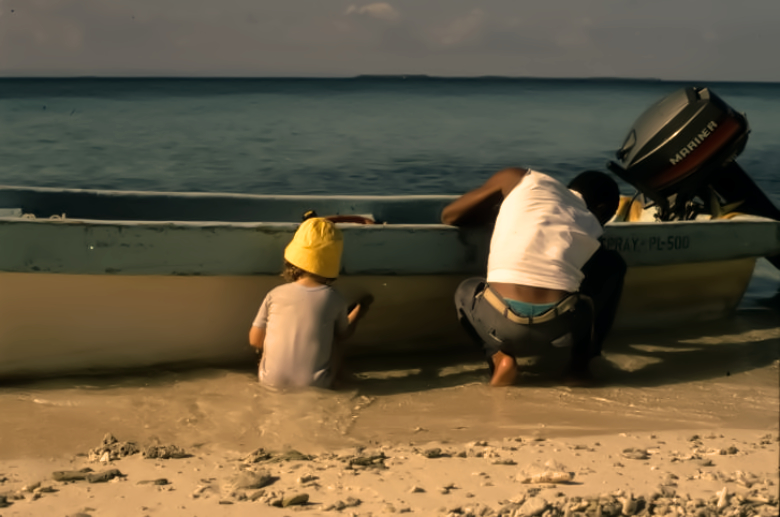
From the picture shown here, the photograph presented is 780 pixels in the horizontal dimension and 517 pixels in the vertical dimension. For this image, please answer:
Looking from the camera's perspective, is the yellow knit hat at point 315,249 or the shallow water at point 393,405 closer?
the shallow water at point 393,405

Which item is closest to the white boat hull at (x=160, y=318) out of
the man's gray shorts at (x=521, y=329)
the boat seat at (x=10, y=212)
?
the man's gray shorts at (x=521, y=329)

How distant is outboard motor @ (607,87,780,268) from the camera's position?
5.30 meters

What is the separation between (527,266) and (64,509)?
224 cm

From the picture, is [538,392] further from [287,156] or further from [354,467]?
[287,156]

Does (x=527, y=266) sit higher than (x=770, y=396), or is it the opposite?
(x=527, y=266)

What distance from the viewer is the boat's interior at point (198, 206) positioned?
20.1ft

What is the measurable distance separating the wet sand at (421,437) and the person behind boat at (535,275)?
10.3 inches

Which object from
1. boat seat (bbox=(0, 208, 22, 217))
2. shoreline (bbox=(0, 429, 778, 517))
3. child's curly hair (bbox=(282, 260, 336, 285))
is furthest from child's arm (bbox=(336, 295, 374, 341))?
boat seat (bbox=(0, 208, 22, 217))

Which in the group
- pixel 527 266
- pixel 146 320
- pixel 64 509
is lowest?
pixel 64 509

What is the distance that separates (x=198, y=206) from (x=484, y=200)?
249 centimetres

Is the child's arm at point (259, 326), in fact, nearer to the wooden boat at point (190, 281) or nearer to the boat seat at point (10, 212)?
the wooden boat at point (190, 281)

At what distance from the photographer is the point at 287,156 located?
66.6 feet

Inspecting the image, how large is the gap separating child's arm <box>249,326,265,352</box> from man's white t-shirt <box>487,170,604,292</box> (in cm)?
114

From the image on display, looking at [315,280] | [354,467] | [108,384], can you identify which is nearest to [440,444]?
[354,467]
